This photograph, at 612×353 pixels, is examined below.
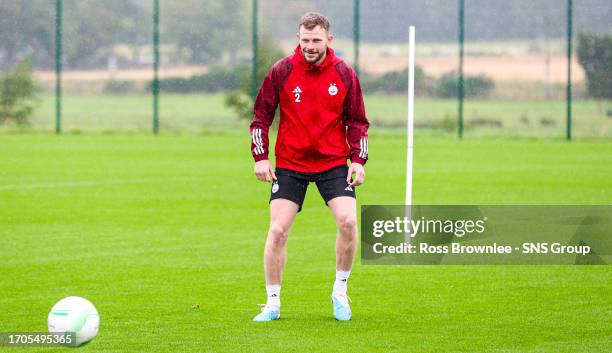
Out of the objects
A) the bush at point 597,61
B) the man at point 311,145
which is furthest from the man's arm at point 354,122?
the bush at point 597,61

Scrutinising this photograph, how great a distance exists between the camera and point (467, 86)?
5194cm

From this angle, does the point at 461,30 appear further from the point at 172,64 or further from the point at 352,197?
the point at 352,197

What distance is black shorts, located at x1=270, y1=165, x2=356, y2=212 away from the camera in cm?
940

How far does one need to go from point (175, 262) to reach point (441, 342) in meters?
4.46

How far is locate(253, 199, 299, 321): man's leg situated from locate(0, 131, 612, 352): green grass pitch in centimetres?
14

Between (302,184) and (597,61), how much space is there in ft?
98.7

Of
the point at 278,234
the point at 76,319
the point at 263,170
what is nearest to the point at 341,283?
the point at 278,234

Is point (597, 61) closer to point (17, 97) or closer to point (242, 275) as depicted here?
point (17, 97)

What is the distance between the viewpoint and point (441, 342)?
338 inches

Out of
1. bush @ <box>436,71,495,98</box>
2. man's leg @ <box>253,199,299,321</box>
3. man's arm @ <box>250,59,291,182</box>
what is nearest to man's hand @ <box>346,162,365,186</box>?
man's leg @ <box>253,199,299,321</box>

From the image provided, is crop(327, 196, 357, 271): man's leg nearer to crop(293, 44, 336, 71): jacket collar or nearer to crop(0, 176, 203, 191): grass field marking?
crop(293, 44, 336, 71): jacket collar

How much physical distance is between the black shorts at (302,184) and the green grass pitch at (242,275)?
0.89 metres

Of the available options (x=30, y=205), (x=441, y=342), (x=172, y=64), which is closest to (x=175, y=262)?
(x=441, y=342)

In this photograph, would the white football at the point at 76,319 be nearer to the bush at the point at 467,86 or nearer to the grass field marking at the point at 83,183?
the grass field marking at the point at 83,183
